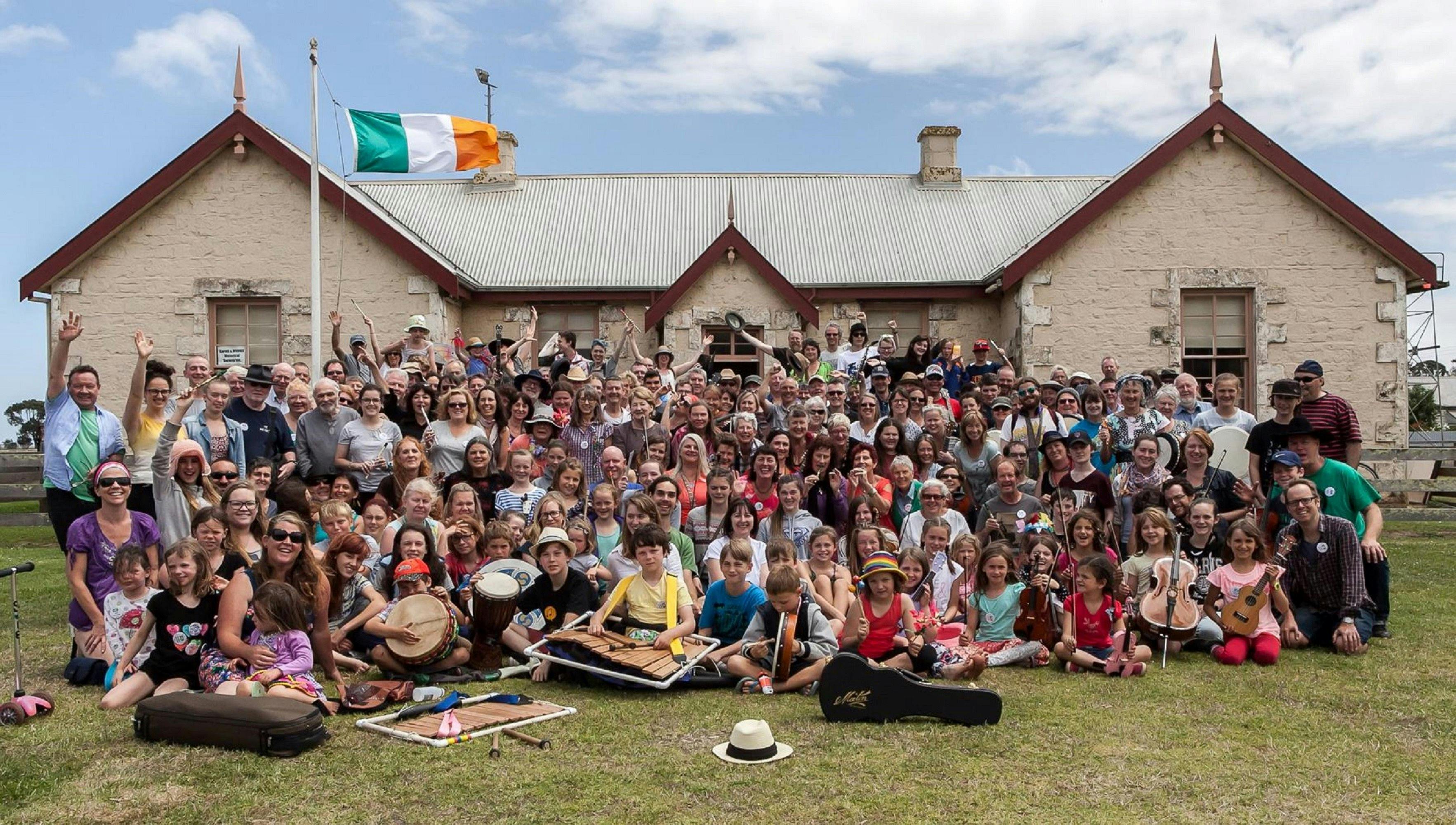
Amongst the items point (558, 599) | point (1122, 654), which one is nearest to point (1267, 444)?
point (1122, 654)

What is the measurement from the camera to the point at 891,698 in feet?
17.0

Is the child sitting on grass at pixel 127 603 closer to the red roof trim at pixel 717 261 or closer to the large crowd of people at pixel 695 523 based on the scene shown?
the large crowd of people at pixel 695 523

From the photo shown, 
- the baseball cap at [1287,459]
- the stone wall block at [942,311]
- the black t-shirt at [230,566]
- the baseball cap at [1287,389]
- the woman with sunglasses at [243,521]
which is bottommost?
the black t-shirt at [230,566]

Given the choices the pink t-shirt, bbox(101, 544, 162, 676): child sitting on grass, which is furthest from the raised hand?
the pink t-shirt

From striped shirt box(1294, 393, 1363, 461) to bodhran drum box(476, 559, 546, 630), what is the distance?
5566mm

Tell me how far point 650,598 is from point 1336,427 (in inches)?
205

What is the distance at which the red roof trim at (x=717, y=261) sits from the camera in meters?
14.5

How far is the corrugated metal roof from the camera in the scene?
15.5 m

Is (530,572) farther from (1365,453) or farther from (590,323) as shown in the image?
(1365,453)

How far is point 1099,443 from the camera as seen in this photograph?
852 centimetres

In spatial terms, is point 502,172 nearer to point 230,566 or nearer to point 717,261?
point 717,261

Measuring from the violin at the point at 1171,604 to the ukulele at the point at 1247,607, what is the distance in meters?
0.17

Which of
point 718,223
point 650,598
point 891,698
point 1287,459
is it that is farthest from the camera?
point 718,223

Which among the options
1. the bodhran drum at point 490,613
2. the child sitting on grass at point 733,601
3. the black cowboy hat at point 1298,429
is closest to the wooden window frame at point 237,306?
the bodhran drum at point 490,613
